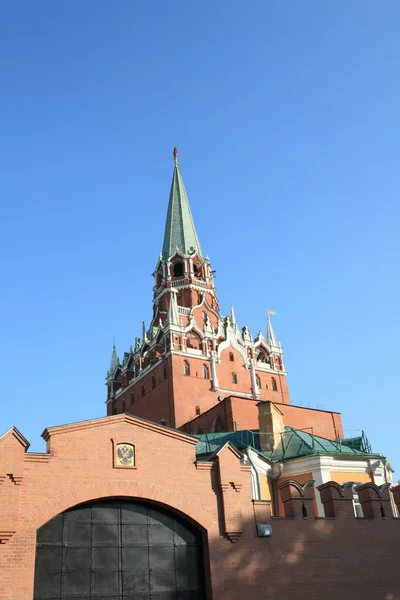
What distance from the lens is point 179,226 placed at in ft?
234

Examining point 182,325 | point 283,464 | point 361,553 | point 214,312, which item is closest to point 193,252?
point 214,312

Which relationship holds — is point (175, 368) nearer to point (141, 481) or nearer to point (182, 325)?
point (182, 325)

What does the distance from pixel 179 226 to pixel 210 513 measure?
56.7 metres

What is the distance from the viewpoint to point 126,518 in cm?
1606

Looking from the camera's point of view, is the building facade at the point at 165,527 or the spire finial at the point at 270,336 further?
the spire finial at the point at 270,336

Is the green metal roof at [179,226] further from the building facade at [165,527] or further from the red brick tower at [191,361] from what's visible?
the building facade at [165,527]

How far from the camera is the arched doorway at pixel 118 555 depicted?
48.9 feet

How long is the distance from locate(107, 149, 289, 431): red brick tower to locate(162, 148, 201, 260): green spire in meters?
0.16

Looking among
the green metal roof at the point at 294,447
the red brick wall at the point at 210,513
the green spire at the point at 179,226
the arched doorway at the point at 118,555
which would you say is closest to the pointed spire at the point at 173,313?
the green spire at the point at 179,226

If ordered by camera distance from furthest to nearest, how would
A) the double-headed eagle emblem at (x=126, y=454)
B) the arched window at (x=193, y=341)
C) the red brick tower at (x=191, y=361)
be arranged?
the arched window at (x=193, y=341) < the red brick tower at (x=191, y=361) < the double-headed eagle emblem at (x=126, y=454)

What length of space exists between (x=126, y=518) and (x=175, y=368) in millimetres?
37439

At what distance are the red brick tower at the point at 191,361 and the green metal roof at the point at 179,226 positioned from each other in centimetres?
16

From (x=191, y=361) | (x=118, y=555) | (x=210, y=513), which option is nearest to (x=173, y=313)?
(x=191, y=361)

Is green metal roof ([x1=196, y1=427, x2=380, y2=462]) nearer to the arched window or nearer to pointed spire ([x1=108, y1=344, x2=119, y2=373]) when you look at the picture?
the arched window
